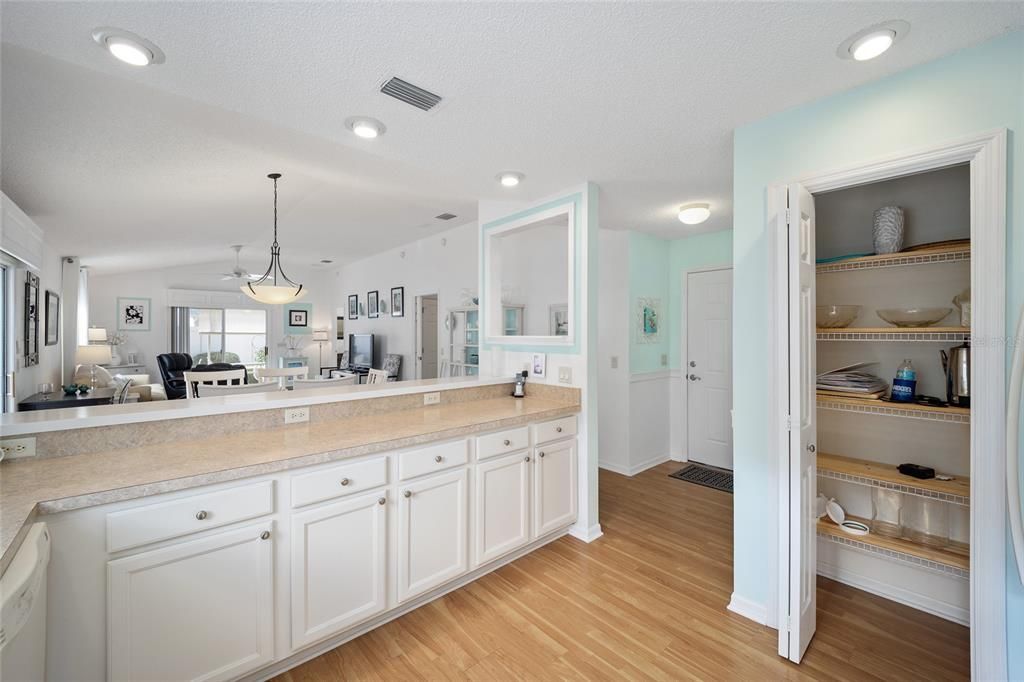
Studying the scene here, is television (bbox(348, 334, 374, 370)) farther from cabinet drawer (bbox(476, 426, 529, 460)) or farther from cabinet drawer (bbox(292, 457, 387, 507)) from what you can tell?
cabinet drawer (bbox(292, 457, 387, 507))

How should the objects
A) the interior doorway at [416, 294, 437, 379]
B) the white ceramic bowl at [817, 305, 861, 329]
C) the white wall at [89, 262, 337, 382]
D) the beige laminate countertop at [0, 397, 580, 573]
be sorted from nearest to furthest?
the beige laminate countertop at [0, 397, 580, 573] < the white ceramic bowl at [817, 305, 861, 329] < the interior doorway at [416, 294, 437, 379] < the white wall at [89, 262, 337, 382]

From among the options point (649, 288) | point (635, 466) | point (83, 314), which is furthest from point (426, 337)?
point (83, 314)

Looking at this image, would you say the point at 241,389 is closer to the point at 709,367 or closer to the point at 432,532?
the point at 432,532

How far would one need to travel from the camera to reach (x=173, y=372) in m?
6.80

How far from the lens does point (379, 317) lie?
24.9 feet

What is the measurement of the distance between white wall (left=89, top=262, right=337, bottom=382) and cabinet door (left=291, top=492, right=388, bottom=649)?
852 cm

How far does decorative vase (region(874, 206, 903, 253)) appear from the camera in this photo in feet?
6.95

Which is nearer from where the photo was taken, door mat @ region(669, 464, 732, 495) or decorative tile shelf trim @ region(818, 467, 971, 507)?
decorative tile shelf trim @ region(818, 467, 971, 507)

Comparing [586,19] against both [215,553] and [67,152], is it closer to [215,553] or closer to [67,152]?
[215,553]

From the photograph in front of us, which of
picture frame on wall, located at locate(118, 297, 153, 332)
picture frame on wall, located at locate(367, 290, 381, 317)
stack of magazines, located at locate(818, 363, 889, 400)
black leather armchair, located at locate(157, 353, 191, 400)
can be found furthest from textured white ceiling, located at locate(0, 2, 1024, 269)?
picture frame on wall, located at locate(118, 297, 153, 332)

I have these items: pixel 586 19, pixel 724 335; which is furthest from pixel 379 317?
pixel 586 19

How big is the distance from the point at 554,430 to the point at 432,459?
94cm

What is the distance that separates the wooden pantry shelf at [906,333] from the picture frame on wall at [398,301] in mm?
5708

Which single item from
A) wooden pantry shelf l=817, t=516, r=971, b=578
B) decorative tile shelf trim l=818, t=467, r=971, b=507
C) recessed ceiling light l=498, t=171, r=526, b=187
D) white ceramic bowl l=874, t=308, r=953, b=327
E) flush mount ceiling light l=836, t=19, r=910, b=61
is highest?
recessed ceiling light l=498, t=171, r=526, b=187
